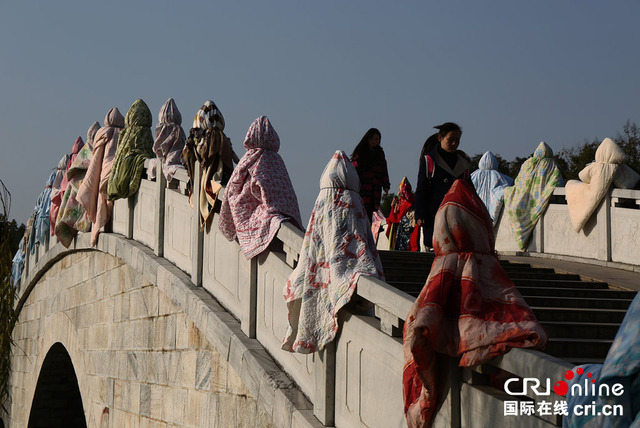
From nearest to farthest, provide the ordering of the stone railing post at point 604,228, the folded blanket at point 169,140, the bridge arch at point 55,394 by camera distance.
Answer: the stone railing post at point 604,228 → the folded blanket at point 169,140 → the bridge arch at point 55,394

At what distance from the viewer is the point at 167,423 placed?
8.75 m

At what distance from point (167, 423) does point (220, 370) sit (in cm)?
184

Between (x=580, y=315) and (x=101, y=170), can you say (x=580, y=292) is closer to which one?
(x=580, y=315)

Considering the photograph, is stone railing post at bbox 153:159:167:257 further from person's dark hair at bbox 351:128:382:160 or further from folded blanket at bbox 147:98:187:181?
person's dark hair at bbox 351:128:382:160

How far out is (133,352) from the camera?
10258 millimetres

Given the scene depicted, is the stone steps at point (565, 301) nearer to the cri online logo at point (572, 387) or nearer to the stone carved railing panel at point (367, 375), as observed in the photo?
the stone carved railing panel at point (367, 375)

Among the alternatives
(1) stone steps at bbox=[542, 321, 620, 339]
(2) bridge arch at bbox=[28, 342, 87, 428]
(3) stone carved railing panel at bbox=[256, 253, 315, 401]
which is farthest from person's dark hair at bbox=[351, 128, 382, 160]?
(2) bridge arch at bbox=[28, 342, 87, 428]

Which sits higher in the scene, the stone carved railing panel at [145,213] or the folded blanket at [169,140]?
the folded blanket at [169,140]

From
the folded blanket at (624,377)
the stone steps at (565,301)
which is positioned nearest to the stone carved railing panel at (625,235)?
the stone steps at (565,301)

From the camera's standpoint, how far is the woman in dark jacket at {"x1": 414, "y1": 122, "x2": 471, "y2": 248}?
23.3 feet

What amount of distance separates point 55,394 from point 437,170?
1455 cm

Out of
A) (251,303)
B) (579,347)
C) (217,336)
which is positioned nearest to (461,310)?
(579,347)

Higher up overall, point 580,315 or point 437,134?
point 437,134

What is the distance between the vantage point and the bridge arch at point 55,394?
1809cm
